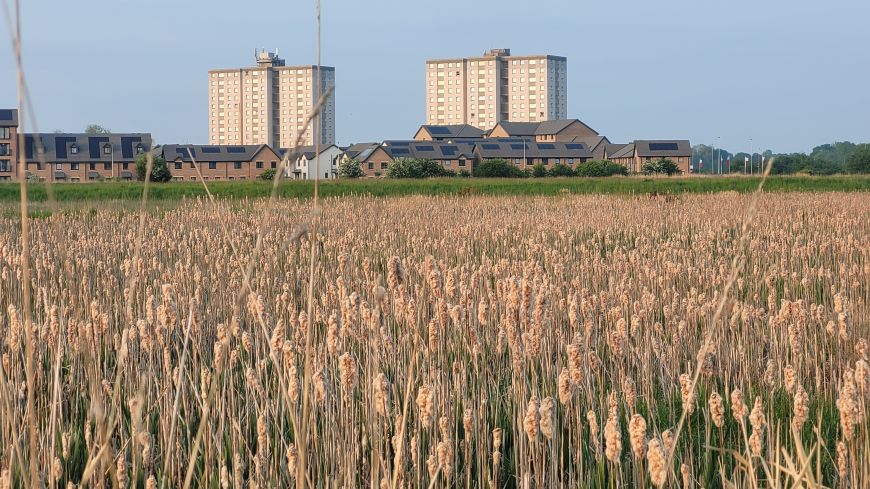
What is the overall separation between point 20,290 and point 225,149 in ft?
324

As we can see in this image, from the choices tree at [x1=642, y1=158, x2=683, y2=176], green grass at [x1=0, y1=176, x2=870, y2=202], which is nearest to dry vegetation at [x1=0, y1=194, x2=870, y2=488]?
green grass at [x1=0, y1=176, x2=870, y2=202]

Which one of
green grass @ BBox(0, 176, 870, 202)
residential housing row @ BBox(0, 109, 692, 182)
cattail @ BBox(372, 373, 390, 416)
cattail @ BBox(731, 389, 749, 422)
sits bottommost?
cattail @ BBox(731, 389, 749, 422)

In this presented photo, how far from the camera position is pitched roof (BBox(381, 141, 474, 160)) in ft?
336

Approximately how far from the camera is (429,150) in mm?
104750

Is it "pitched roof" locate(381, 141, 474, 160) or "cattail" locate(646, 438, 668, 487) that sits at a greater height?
"pitched roof" locate(381, 141, 474, 160)

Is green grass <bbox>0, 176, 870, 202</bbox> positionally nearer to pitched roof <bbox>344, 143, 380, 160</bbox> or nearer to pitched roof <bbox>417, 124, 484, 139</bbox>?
pitched roof <bbox>344, 143, 380, 160</bbox>

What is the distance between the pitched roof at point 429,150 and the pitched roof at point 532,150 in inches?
82.1

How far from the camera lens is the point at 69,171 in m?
99.6

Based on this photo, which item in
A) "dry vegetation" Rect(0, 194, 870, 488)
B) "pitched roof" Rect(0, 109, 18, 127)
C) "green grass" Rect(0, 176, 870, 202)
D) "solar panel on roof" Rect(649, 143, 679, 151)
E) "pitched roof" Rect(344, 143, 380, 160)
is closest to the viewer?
"dry vegetation" Rect(0, 194, 870, 488)

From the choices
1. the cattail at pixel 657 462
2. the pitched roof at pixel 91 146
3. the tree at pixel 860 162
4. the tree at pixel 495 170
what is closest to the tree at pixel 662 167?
the tree at pixel 860 162

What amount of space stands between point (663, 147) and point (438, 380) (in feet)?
344

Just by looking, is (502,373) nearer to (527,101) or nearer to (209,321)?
(209,321)

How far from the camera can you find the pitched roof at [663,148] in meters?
104

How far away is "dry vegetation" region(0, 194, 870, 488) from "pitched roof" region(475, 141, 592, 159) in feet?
314
